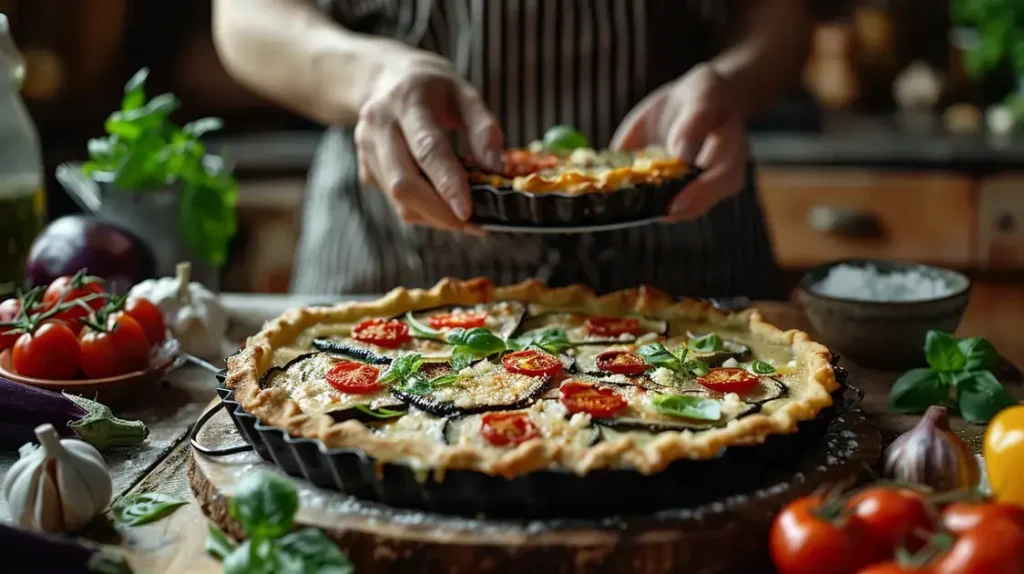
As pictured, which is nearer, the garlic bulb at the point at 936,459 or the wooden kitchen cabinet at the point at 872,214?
the garlic bulb at the point at 936,459

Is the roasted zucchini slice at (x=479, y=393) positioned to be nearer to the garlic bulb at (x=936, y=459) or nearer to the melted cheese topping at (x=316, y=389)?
the melted cheese topping at (x=316, y=389)

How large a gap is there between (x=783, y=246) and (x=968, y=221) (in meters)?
0.78

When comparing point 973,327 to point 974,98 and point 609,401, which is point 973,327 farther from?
point 609,401

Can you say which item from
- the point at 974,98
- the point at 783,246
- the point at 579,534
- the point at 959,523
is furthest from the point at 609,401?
the point at 974,98

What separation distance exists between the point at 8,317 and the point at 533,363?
115 cm

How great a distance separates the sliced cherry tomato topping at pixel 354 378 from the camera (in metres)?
1.97

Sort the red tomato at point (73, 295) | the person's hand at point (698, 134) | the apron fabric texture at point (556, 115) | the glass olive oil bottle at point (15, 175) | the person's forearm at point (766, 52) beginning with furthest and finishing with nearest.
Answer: the apron fabric texture at point (556, 115) → the person's forearm at point (766, 52) → the glass olive oil bottle at point (15, 175) → the person's hand at point (698, 134) → the red tomato at point (73, 295)

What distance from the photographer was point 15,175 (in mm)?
2660

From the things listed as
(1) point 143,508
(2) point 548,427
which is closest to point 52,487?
(1) point 143,508

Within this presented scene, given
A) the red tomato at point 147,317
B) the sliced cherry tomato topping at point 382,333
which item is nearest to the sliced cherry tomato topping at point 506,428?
the sliced cherry tomato topping at point 382,333

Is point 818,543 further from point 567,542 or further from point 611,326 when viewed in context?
point 611,326

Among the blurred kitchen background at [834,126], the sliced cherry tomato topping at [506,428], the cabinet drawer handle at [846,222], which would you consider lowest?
the cabinet drawer handle at [846,222]

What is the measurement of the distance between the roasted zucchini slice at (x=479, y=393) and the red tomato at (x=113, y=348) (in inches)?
24.0

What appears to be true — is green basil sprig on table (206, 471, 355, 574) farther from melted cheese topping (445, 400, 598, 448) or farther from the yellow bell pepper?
the yellow bell pepper
